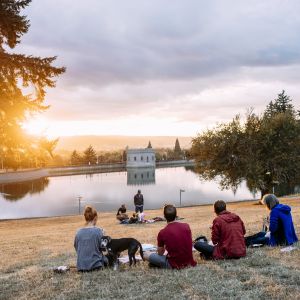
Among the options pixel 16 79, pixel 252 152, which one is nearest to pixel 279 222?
pixel 16 79

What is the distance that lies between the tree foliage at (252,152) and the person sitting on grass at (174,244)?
3458 centimetres

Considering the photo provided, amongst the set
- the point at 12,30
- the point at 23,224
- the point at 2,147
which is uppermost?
Result: the point at 12,30

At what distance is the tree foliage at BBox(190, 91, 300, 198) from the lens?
142 ft

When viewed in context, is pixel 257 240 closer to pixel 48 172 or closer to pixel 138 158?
pixel 48 172

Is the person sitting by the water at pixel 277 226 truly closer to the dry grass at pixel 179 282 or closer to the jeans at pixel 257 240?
the jeans at pixel 257 240

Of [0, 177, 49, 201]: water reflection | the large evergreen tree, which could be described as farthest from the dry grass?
[0, 177, 49, 201]: water reflection

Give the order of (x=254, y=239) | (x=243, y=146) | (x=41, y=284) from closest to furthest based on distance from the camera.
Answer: (x=41, y=284), (x=254, y=239), (x=243, y=146)

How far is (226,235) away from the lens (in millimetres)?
9336

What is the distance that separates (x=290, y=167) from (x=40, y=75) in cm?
3327

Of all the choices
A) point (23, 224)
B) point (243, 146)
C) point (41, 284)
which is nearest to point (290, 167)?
point (243, 146)

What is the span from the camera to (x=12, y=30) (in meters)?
17.4

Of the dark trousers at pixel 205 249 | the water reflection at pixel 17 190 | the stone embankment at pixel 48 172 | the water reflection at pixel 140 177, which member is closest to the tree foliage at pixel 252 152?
the dark trousers at pixel 205 249

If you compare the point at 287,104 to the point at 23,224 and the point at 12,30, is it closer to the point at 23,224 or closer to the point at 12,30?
the point at 23,224

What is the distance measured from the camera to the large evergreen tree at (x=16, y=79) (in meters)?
16.7
